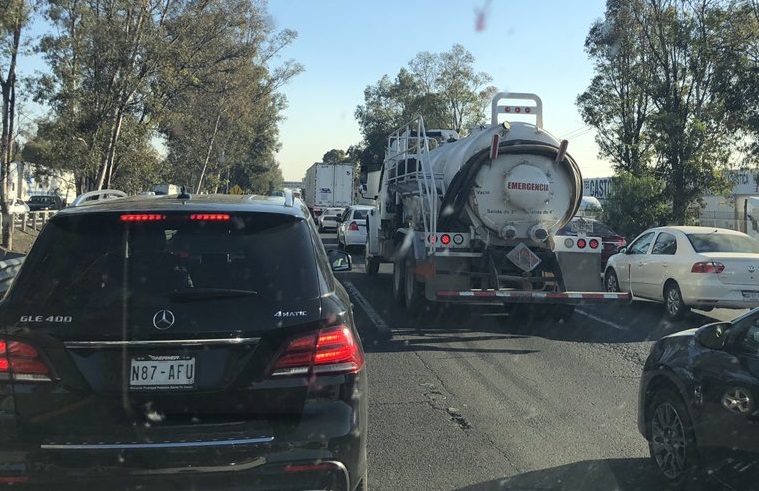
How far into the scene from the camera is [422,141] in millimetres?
11828

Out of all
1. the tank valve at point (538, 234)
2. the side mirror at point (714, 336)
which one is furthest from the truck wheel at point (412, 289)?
the side mirror at point (714, 336)

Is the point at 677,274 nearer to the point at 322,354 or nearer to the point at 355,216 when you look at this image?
the point at 322,354

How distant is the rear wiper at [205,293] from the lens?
3057mm

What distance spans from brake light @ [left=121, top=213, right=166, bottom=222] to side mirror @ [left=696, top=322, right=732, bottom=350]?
126 inches

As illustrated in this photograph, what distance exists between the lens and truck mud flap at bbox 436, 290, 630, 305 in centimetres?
940

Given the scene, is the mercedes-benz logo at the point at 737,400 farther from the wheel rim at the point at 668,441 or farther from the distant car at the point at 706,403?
the wheel rim at the point at 668,441

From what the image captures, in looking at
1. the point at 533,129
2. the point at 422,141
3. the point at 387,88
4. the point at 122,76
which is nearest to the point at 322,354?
the point at 533,129

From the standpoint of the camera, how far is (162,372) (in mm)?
2949

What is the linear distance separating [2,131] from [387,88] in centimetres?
4691

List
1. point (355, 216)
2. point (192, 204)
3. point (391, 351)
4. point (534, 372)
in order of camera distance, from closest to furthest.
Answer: point (192, 204) < point (534, 372) < point (391, 351) < point (355, 216)

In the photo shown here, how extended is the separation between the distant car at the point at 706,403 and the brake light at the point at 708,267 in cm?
635

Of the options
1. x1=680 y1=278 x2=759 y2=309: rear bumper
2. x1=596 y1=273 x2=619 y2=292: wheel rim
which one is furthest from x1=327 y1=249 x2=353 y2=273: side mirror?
x1=596 y1=273 x2=619 y2=292: wheel rim

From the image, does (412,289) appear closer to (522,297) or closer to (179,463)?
(522,297)

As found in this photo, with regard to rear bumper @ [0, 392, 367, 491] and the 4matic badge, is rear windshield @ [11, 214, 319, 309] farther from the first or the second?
rear bumper @ [0, 392, 367, 491]
